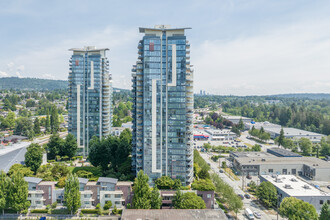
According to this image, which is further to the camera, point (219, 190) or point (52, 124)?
point (52, 124)

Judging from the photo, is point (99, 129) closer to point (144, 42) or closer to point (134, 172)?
point (134, 172)

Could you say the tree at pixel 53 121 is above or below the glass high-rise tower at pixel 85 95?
below

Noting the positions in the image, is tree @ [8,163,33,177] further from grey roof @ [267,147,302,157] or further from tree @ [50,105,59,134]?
grey roof @ [267,147,302,157]

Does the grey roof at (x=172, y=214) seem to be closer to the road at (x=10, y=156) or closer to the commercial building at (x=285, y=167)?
the commercial building at (x=285, y=167)

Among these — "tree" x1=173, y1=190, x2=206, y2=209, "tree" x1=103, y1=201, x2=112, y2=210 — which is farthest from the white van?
"tree" x1=103, y1=201, x2=112, y2=210

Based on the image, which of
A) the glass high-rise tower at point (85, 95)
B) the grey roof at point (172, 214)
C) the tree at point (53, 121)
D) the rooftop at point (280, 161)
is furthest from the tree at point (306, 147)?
the tree at point (53, 121)

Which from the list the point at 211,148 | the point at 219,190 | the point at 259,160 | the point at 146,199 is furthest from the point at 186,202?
the point at 211,148

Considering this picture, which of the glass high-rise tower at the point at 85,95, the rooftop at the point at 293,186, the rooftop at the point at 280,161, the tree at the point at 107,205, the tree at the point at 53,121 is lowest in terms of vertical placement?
the tree at the point at 107,205
